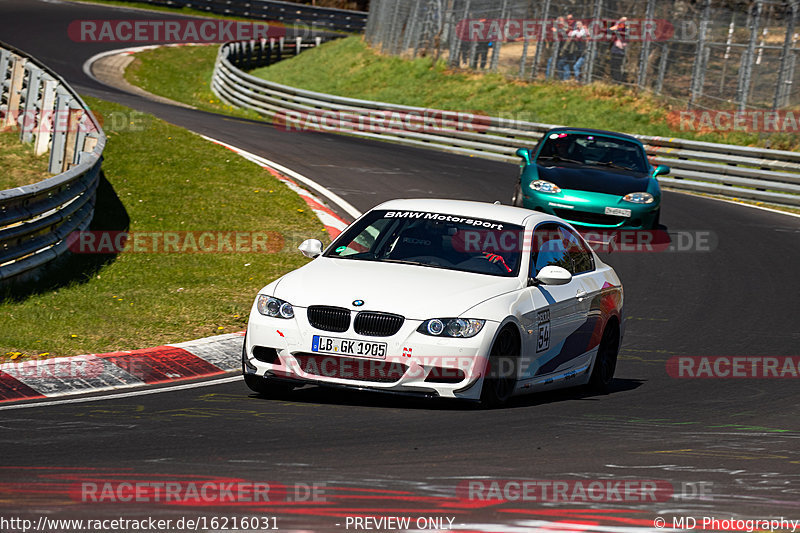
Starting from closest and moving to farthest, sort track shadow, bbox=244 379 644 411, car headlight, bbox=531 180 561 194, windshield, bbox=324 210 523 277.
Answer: track shadow, bbox=244 379 644 411 → windshield, bbox=324 210 523 277 → car headlight, bbox=531 180 561 194

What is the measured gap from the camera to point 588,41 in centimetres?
3438

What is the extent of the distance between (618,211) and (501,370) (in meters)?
Answer: 8.93

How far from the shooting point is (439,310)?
772 cm

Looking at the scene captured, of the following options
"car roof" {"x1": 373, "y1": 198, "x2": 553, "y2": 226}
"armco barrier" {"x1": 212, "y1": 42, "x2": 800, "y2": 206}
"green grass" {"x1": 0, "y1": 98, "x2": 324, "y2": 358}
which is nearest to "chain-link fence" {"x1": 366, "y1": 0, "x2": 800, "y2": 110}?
"armco barrier" {"x1": 212, "y1": 42, "x2": 800, "y2": 206}

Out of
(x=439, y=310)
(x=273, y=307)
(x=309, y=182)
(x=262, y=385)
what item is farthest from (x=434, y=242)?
(x=309, y=182)

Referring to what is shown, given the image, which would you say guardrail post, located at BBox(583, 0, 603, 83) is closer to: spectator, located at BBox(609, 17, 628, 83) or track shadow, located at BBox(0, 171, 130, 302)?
spectator, located at BBox(609, 17, 628, 83)

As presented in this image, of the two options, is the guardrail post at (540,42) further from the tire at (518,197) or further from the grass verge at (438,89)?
the tire at (518,197)

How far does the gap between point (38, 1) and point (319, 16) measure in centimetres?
1353

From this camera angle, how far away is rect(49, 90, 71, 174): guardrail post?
683 inches

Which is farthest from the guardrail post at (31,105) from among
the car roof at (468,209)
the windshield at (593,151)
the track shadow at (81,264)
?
the car roof at (468,209)

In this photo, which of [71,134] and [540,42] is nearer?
[71,134]

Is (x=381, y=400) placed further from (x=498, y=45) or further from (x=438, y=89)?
(x=438, y=89)

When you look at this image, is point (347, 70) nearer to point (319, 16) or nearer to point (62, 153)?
point (319, 16)

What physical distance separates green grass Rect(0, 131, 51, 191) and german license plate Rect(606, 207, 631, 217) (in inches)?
328
